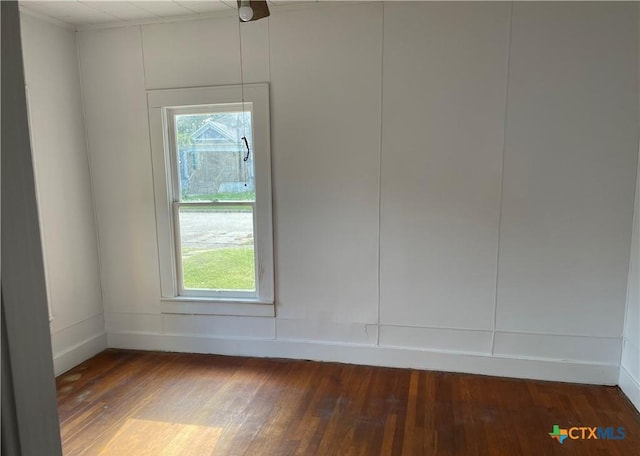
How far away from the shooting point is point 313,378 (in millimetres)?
3035

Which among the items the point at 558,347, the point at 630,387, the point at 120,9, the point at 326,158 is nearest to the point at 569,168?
the point at 558,347

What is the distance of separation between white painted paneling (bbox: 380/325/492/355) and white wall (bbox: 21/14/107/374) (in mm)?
2454

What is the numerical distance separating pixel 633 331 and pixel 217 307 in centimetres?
300

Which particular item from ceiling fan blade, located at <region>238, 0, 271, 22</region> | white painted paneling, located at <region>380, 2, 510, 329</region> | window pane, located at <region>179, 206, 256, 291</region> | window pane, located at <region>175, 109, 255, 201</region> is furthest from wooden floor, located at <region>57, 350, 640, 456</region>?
ceiling fan blade, located at <region>238, 0, 271, 22</region>

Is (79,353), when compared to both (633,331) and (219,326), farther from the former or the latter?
(633,331)

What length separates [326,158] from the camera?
3086 millimetres

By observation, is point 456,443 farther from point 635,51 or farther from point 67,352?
point 67,352

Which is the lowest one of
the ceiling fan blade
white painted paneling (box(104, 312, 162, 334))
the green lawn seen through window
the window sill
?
white painted paneling (box(104, 312, 162, 334))

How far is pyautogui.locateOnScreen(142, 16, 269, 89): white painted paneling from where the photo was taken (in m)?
3.09

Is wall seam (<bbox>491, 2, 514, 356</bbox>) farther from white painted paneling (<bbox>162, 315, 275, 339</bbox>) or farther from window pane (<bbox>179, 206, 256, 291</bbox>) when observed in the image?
window pane (<bbox>179, 206, 256, 291</bbox>)

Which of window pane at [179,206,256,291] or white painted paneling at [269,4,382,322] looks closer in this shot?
white painted paneling at [269,4,382,322]

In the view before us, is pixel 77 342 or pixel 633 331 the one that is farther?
pixel 77 342

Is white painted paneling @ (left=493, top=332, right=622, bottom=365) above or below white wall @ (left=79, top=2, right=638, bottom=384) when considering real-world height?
below

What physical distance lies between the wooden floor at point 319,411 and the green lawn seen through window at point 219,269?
635mm
